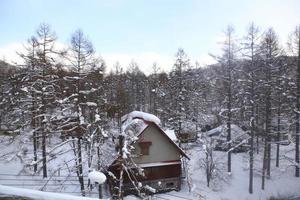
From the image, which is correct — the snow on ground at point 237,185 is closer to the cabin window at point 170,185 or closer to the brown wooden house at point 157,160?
the cabin window at point 170,185

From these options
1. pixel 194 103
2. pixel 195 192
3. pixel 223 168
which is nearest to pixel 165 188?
pixel 195 192

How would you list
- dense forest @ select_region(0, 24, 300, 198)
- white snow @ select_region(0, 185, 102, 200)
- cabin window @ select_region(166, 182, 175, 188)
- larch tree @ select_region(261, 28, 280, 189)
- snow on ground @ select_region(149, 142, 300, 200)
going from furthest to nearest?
larch tree @ select_region(261, 28, 280, 189) → snow on ground @ select_region(149, 142, 300, 200) → cabin window @ select_region(166, 182, 175, 188) → dense forest @ select_region(0, 24, 300, 198) → white snow @ select_region(0, 185, 102, 200)

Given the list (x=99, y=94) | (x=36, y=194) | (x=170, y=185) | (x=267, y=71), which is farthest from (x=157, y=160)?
(x=36, y=194)

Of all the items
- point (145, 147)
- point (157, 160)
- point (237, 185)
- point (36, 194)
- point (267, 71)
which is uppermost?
point (267, 71)

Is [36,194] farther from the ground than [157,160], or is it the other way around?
[36,194]

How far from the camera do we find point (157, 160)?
25516 millimetres

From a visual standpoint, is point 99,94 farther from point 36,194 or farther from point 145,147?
point 36,194

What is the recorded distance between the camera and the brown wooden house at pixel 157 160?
24.6 metres

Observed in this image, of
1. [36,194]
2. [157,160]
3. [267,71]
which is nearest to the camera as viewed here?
[36,194]

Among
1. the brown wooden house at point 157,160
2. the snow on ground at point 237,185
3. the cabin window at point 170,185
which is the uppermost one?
the brown wooden house at point 157,160

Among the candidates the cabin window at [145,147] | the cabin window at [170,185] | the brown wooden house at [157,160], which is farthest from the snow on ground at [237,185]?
the cabin window at [145,147]

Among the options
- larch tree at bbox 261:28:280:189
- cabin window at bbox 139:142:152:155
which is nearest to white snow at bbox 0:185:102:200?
cabin window at bbox 139:142:152:155

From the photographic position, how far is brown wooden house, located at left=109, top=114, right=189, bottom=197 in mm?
24609

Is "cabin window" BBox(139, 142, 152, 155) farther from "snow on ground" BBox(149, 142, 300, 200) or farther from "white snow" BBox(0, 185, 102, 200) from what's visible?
"white snow" BBox(0, 185, 102, 200)
